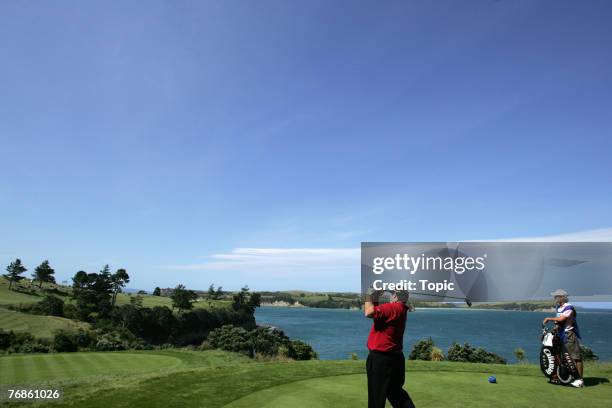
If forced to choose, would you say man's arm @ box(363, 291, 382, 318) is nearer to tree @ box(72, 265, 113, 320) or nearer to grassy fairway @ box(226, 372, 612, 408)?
grassy fairway @ box(226, 372, 612, 408)

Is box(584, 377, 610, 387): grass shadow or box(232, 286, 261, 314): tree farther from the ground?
box(584, 377, 610, 387): grass shadow

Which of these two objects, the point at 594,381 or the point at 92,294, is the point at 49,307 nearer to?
the point at 92,294

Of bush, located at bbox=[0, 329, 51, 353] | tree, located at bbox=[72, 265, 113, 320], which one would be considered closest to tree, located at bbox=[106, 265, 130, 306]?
tree, located at bbox=[72, 265, 113, 320]

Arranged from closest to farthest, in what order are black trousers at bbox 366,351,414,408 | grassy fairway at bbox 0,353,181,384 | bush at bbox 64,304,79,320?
black trousers at bbox 366,351,414,408 < grassy fairway at bbox 0,353,181,384 < bush at bbox 64,304,79,320

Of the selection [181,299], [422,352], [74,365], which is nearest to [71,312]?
[181,299]

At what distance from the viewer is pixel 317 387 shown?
8.59 metres

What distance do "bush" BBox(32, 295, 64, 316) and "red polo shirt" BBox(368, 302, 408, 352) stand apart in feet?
231

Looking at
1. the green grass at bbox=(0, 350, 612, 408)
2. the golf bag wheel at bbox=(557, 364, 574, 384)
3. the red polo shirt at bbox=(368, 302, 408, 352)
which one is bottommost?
the green grass at bbox=(0, 350, 612, 408)

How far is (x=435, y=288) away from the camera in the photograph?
27.1 m

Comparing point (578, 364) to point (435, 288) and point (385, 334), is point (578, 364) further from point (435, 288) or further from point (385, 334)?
point (435, 288)

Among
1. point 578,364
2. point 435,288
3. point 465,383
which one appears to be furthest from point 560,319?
point 435,288

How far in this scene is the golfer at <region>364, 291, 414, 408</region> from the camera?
17.3 ft

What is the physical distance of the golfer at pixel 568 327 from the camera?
8.72 m

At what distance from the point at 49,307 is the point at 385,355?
7326 centimetres
